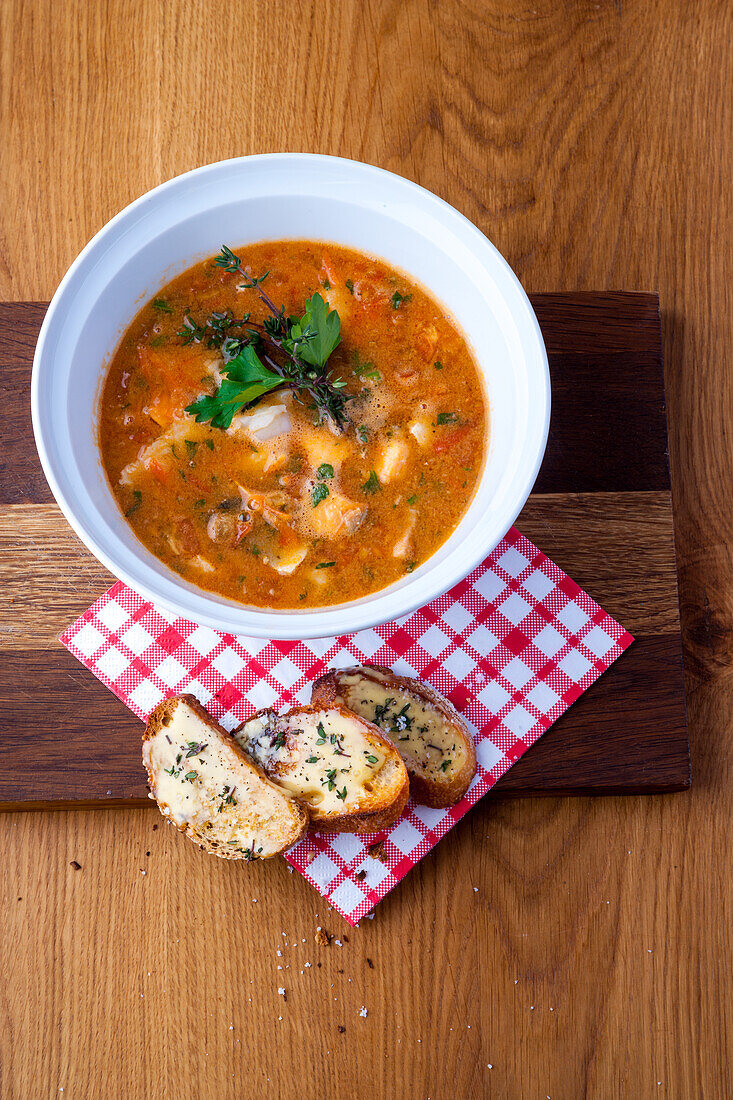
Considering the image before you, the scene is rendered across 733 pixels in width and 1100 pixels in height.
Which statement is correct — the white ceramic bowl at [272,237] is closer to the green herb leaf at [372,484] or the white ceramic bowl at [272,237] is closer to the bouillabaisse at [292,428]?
the bouillabaisse at [292,428]

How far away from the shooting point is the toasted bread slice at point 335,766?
2.52 metres

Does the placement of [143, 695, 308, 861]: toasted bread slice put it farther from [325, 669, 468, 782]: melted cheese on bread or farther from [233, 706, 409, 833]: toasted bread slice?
[325, 669, 468, 782]: melted cheese on bread

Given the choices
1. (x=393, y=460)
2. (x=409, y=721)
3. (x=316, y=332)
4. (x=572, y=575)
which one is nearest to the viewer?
(x=316, y=332)

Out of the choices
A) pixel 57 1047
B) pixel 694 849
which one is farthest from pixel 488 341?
pixel 57 1047

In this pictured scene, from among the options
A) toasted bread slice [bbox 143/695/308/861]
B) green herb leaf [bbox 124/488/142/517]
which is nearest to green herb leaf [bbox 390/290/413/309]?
green herb leaf [bbox 124/488/142/517]

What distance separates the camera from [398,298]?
2582 millimetres

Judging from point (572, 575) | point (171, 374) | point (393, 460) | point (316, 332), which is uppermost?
point (316, 332)

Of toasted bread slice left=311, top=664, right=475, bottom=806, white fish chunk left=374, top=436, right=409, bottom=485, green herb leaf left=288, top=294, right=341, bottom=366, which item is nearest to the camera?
green herb leaf left=288, top=294, right=341, bottom=366

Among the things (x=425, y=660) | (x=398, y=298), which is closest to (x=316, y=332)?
(x=398, y=298)

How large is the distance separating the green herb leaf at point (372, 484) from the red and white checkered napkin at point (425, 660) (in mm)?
470

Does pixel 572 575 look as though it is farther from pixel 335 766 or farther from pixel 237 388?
pixel 237 388

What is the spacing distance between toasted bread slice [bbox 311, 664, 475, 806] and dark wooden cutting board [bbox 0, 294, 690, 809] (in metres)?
0.20

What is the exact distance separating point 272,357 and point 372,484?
1.60 ft

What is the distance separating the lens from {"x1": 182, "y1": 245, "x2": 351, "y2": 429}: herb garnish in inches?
93.9
